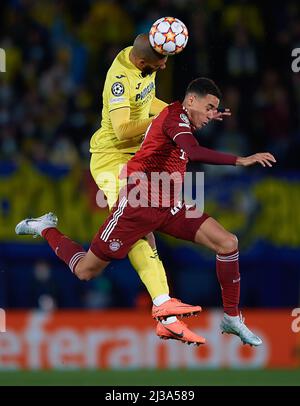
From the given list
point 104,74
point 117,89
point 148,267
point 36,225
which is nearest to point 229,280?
point 148,267

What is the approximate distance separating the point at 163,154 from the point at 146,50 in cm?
91

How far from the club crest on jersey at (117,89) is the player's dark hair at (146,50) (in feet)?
0.99

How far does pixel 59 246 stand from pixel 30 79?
7.05 m

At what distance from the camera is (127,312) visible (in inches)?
636

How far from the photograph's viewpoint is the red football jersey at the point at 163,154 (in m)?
10.3

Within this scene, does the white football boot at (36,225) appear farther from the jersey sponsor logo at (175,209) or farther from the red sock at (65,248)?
the jersey sponsor logo at (175,209)

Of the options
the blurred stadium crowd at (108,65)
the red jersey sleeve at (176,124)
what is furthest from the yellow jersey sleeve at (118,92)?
the blurred stadium crowd at (108,65)

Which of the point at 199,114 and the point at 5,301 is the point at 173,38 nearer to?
the point at 199,114

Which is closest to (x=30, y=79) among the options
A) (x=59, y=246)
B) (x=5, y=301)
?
(x=5, y=301)

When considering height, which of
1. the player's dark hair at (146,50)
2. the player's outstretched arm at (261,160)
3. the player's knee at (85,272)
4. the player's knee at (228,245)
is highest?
the player's dark hair at (146,50)

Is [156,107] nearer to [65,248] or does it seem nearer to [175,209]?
[175,209]

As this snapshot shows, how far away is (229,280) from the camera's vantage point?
35.0 feet

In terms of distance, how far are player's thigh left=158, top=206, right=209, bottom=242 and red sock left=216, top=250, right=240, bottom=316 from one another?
324mm
